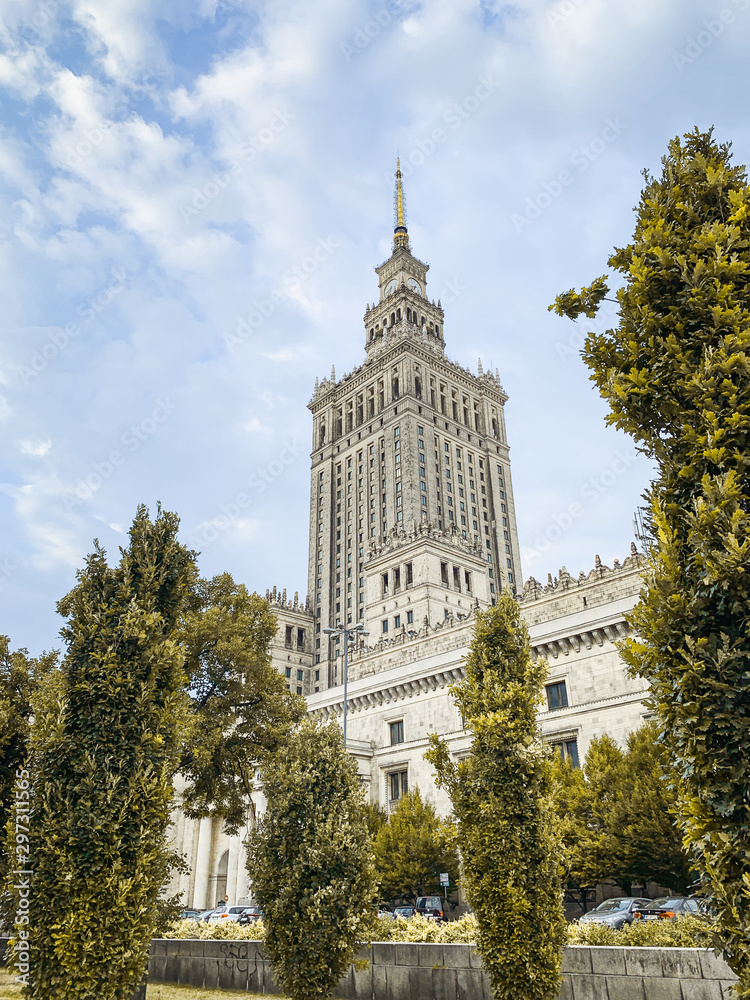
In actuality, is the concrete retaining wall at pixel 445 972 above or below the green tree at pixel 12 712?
below

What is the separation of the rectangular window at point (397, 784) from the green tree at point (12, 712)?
2889 centimetres

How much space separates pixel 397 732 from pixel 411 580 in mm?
26385

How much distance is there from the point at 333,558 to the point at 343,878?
9635 centimetres

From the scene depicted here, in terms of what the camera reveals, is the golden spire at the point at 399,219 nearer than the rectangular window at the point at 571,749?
No

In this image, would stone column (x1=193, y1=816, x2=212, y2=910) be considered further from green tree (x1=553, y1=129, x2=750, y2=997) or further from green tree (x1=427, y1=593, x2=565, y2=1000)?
green tree (x1=553, y1=129, x2=750, y2=997)

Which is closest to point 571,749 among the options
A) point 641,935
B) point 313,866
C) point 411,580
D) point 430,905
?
point 430,905

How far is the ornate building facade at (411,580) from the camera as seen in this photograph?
127 ft

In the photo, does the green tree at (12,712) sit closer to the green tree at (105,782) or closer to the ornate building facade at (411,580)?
the green tree at (105,782)

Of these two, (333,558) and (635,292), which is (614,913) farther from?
(333,558)

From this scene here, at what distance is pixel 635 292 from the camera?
9.65m

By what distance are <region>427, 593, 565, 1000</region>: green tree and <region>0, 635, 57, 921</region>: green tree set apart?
11.1 m

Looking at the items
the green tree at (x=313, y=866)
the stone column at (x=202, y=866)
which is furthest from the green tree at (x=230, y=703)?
the stone column at (x=202, y=866)

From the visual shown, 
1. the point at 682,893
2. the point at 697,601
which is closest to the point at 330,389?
the point at 682,893

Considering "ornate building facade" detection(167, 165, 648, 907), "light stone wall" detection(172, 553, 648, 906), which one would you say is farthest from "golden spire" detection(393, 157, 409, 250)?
"light stone wall" detection(172, 553, 648, 906)
